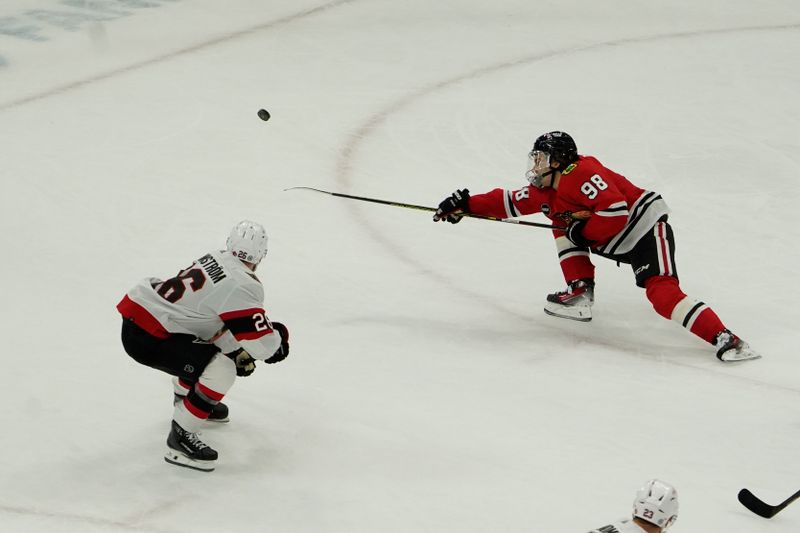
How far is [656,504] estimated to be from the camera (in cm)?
244

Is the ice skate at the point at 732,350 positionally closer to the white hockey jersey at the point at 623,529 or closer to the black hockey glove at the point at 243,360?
the black hockey glove at the point at 243,360

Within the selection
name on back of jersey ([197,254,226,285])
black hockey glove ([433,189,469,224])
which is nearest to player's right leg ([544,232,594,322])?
black hockey glove ([433,189,469,224])

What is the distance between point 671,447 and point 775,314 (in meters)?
1.39

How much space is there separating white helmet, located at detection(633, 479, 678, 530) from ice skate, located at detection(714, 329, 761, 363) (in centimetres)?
201

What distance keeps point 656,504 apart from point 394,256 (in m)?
3.00

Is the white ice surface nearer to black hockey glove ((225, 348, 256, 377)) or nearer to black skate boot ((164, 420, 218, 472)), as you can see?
black skate boot ((164, 420, 218, 472))

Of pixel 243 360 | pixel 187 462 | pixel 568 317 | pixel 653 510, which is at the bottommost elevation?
pixel 187 462

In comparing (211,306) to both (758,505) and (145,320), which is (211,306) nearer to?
(145,320)

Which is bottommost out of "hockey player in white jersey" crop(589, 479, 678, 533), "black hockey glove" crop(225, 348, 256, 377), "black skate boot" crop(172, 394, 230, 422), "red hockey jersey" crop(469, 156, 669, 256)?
"black skate boot" crop(172, 394, 230, 422)

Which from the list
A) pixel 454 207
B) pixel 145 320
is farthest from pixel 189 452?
pixel 454 207

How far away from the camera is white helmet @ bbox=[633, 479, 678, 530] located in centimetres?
244

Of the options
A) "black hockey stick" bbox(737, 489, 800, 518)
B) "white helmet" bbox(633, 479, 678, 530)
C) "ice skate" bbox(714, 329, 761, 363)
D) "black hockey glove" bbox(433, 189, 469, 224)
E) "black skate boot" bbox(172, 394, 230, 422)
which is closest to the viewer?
"white helmet" bbox(633, 479, 678, 530)

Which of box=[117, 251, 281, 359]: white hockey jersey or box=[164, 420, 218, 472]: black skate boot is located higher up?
box=[117, 251, 281, 359]: white hockey jersey

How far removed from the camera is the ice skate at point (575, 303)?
15.7 feet
